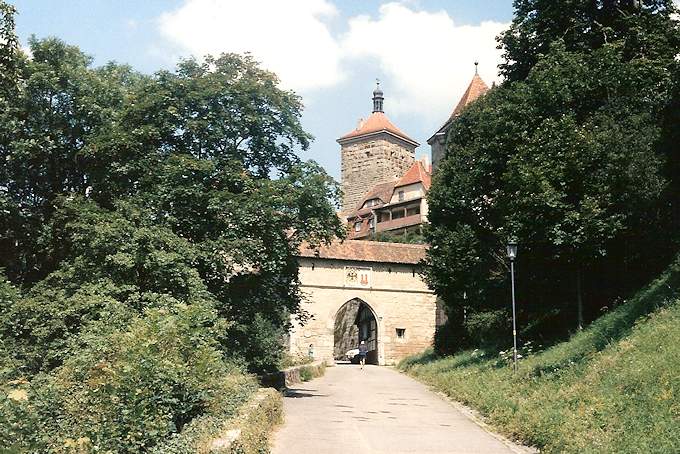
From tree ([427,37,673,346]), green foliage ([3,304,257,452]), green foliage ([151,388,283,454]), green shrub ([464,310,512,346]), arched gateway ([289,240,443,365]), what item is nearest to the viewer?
green foliage ([151,388,283,454])

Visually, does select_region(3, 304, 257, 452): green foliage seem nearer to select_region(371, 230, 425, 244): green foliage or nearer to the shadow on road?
the shadow on road

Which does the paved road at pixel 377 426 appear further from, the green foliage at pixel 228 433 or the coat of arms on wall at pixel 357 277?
the coat of arms on wall at pixel 357 277

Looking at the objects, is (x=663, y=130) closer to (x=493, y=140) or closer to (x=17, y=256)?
(x=493, y=140)

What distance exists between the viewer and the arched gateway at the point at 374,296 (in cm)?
4422

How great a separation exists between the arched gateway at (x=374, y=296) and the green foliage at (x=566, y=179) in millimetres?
14806

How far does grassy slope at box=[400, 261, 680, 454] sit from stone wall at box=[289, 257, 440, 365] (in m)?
23.3

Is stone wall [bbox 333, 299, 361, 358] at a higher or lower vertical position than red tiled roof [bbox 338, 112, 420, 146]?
lower

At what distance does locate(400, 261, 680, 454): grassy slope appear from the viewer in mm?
10047

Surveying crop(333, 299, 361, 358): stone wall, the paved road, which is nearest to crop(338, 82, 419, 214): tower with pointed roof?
crop(333, 299, 361, 358): stone wall

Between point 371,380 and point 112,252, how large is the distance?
40.2 feet

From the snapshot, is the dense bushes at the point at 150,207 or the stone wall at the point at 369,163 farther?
the stone wall at the point at 369,163

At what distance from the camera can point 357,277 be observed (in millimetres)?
44875

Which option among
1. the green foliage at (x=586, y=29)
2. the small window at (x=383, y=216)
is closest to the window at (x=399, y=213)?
the small window at (x=383, y=216)

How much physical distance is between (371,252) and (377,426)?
31.6 metres
